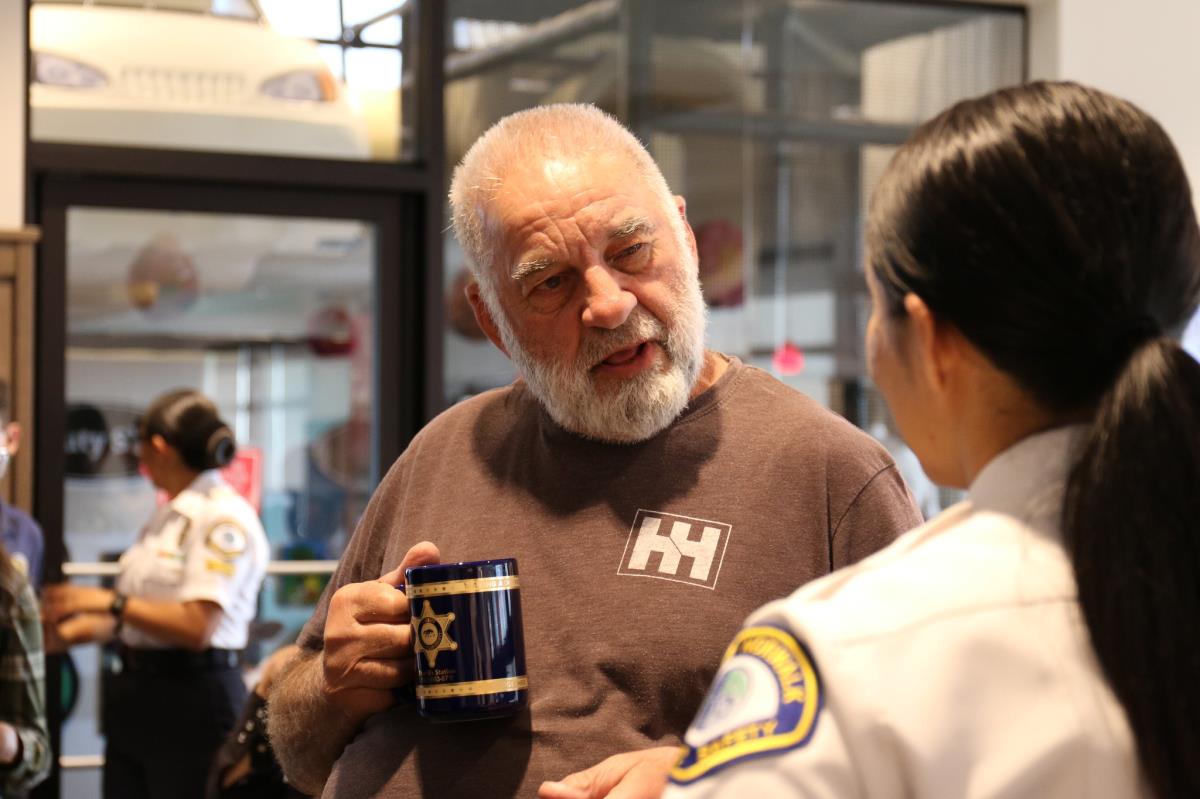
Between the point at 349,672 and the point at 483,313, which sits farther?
the point at 483,313

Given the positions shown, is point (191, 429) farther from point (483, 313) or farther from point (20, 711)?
point (483, 313)

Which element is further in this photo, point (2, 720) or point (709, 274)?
point (709, 274)

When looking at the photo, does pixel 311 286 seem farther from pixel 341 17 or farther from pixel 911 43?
pixel 911 43

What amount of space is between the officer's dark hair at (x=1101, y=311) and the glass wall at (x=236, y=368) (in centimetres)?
376

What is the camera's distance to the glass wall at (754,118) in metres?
4.62

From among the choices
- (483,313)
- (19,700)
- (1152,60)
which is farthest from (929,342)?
(1152,60)

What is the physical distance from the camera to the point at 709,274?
479 cm

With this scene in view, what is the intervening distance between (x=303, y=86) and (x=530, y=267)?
3.15 meters

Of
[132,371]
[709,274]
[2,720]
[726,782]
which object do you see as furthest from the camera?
[709,274]

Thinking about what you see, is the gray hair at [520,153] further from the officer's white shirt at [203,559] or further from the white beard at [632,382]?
the officer's white shirt at [203,559]

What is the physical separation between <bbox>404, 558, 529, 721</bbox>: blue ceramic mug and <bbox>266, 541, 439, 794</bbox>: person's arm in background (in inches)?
2.4

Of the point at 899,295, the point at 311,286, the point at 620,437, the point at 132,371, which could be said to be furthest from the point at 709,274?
the point at 899,295

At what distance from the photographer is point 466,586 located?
1.30m

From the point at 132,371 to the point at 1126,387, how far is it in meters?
3.93
